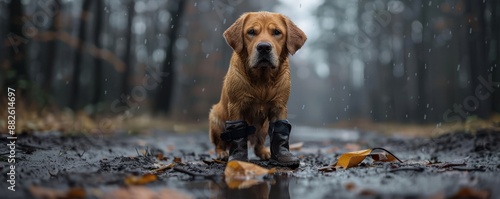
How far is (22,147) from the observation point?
6543mm

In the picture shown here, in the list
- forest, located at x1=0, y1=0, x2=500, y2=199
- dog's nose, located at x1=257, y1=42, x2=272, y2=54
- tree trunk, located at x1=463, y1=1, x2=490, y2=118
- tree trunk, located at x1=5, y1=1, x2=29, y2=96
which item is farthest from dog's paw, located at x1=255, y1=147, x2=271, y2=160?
tree trunk, located at x1=463, y1=1, x2=490, y2=118

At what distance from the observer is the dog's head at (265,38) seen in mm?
4945

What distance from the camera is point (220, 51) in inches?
1551

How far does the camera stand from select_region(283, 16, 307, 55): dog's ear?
5309 millimetres

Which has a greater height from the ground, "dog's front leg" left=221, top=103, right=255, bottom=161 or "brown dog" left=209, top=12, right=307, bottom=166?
"brown dog" left=209, top=12, right=307, bottom=166

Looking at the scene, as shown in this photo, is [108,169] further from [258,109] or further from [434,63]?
[434,63]

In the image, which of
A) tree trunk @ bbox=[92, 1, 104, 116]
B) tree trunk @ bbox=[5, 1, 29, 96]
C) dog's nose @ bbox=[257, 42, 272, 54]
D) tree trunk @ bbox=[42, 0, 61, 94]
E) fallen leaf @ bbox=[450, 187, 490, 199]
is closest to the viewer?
fallen leaf @ bbox=[450, 187, 490, 199]

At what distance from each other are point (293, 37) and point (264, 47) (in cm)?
58

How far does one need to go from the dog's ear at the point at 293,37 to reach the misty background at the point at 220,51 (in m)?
10.8

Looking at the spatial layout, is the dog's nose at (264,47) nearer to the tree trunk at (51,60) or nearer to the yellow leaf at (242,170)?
the yellow leaf at (242,170)

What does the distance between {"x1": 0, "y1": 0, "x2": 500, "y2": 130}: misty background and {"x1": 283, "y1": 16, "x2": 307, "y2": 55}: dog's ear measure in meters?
10.8

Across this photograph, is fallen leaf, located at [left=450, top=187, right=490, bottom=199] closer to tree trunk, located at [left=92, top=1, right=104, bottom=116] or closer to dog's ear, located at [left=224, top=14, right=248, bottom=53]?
dog's ear, located at [left=224, top=14, right=248, bottom=53]

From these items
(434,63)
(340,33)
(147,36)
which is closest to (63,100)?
(147,36)

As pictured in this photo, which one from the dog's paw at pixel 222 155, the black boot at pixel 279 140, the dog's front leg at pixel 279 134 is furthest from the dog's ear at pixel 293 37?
the dog's paw at pixel 222 155
